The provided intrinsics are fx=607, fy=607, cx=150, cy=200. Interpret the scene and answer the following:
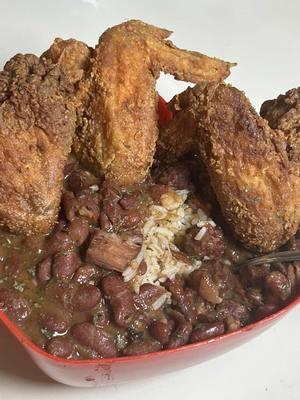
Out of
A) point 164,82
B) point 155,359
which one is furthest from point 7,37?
point 155,359

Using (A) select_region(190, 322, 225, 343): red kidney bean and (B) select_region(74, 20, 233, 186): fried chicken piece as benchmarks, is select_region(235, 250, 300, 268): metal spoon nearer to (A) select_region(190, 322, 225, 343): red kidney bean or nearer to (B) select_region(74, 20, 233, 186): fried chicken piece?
(A) select_region(190, 322, 225, 343): red kidney bean

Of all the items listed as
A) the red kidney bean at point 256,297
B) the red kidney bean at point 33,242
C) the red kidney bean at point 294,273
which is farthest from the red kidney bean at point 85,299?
the red kidney bean at point 294,273

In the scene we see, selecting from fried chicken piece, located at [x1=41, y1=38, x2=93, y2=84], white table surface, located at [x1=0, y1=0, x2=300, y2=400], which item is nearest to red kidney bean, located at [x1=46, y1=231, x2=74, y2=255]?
white table surface, located at [x1=0, y1=0, x2=300, y2=400]

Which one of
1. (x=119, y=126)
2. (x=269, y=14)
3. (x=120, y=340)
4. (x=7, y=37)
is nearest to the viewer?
(x=120, y=340)

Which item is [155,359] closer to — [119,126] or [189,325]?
[189,325]

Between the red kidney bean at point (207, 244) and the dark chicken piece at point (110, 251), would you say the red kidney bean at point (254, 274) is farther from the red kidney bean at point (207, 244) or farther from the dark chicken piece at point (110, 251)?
the dark chicken piece at point (110, 251)

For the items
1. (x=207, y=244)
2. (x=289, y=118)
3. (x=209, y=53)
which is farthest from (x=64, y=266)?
(x=209, y=53)
